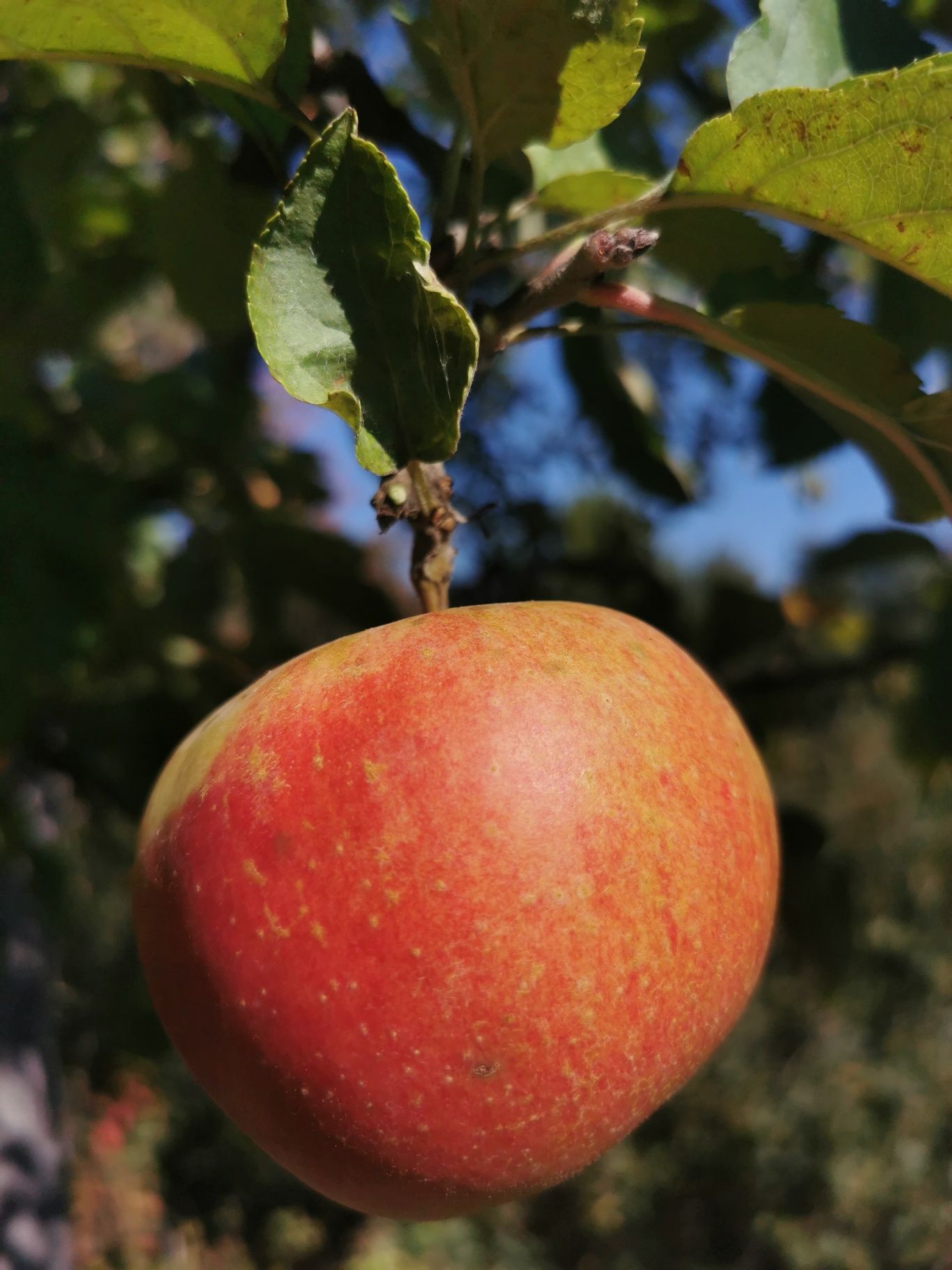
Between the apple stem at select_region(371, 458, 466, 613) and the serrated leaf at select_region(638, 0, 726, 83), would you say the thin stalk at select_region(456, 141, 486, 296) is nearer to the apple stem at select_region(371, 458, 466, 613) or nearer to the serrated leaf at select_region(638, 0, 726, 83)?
the apple stem at select_region(371, 458, 466, 613)

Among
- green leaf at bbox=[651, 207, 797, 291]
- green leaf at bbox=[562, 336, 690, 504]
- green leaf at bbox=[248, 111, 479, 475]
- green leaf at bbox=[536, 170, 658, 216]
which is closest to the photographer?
green leaf at bbox=[248, 111, 479, 475]

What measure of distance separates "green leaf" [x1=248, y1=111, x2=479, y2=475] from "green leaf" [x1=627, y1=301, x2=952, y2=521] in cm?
19

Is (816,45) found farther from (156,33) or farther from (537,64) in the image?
(156,33)

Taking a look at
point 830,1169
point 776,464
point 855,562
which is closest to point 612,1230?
point 830,1169

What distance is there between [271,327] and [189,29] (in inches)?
8.4

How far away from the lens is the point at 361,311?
612 mm

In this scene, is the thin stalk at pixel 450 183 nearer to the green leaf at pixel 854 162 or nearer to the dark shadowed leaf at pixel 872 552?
the green leaf at pixel 854 162

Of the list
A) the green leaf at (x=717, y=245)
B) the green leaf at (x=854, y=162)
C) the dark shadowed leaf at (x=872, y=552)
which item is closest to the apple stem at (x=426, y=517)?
the green leaf at (x=854, y=162)

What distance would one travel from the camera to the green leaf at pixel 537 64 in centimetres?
60

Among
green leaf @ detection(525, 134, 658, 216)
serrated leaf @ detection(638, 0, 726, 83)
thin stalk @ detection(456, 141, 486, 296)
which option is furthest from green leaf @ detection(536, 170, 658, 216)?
serrated leaf @ detection(638, 0, 726, 83)

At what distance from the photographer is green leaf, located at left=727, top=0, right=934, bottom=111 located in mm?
709

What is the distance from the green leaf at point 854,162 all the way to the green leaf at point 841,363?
0.07 metres

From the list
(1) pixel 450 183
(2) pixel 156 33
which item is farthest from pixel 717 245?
(2) pixel 156 33

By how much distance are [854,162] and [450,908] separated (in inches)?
19.6
